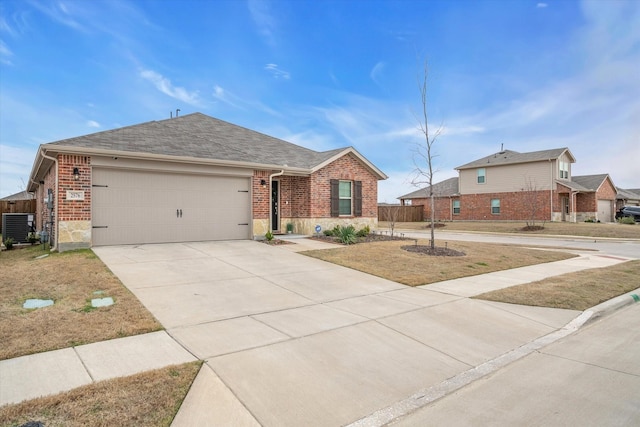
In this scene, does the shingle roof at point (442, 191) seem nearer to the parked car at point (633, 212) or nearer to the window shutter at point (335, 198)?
the parked car at point (633, 212)

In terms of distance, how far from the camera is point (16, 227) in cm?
1509

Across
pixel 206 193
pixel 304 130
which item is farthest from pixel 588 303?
pixel 304 130

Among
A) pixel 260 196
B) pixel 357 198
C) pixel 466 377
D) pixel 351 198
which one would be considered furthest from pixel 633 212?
pixel 466 377

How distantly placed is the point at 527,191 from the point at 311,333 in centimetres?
3187

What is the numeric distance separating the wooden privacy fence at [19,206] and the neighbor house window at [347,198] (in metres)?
18.3

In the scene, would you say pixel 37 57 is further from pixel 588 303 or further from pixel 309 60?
pixel 588 303

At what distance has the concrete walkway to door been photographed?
Result: 3.07 metres

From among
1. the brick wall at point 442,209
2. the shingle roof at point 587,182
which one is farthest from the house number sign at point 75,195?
the shingle roof at point 587,182

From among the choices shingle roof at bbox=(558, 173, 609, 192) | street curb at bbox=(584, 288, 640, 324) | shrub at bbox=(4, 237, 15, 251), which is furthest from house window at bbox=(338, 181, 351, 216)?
shingle roof at bbox=(558, 173, 609, 192)

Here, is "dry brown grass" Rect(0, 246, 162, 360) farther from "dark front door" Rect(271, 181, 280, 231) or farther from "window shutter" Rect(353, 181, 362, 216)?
"window shutter" Rect(353, 181, 362, 216)

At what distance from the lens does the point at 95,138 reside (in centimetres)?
1141

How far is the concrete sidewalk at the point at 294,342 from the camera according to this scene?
3072mm

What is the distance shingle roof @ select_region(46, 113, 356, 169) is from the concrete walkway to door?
4.27m

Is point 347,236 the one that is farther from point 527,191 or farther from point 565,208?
point 565,208
